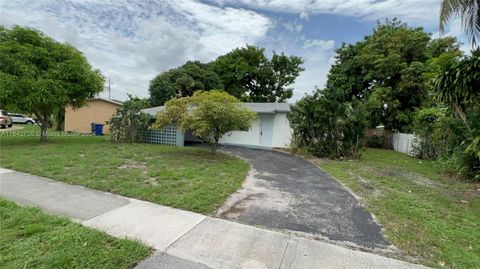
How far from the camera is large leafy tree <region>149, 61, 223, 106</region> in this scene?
24.7m

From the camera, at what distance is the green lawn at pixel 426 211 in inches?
125

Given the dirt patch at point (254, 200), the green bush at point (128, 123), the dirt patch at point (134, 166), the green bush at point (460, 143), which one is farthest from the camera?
the green bush at point (128, 123)

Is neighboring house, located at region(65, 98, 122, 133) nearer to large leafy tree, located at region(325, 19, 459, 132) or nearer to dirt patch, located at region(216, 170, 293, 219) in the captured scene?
large leafy tree, located at region(325, 19, 459, 132)

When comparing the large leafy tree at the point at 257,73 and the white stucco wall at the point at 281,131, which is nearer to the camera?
the white stucco wall at the point at 281,131

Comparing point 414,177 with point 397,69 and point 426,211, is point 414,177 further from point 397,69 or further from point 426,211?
point 397,69

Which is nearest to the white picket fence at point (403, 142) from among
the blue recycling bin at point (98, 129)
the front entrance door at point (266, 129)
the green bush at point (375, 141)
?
the green bush at point (375, 141)

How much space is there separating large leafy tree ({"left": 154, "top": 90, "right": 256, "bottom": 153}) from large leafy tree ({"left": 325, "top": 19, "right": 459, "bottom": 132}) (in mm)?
9924

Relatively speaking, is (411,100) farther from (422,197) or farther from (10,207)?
(10,207)

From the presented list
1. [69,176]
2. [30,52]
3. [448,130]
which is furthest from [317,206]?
[30,52]

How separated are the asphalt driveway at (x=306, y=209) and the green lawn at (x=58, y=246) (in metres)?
1.62

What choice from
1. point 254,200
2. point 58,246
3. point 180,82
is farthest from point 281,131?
point 180,82

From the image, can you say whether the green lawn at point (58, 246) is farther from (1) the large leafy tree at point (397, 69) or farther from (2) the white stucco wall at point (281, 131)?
(1) the large leafy tree at point (397, 69)

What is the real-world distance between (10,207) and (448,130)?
Result: 1167 cm

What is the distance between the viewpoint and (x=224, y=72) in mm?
29281
